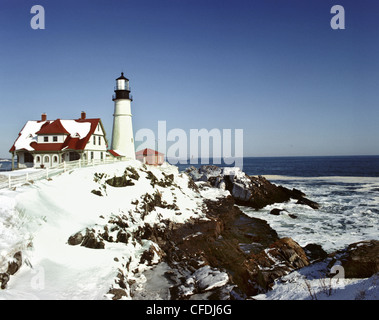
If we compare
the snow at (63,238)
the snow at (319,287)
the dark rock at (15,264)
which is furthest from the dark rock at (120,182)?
the snow at (319,287)

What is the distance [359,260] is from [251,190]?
27813mm

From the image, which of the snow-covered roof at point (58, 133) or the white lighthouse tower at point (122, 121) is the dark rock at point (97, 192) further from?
the white lighthouse tower at point (122, 121)

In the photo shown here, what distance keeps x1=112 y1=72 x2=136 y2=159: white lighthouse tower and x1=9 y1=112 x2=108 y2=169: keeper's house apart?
13.8ft

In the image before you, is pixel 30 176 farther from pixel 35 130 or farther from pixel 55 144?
pixel 35 130

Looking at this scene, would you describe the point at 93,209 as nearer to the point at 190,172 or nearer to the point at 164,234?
the point at 164,234

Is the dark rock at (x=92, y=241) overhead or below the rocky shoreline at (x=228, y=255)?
overhead

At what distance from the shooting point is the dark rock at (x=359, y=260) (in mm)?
10602

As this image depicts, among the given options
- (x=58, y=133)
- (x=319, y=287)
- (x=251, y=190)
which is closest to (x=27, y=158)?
(x=58, y=133)

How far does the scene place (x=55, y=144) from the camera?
30016mm

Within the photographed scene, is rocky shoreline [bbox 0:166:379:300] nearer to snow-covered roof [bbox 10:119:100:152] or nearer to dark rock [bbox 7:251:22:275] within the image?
dark rock [bbox 7:251:22:275]

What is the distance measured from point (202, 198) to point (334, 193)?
94.4ft

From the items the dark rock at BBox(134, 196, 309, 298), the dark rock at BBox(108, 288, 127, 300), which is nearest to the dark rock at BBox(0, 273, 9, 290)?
the dark rock at BBox(108, 288, 127, 300)

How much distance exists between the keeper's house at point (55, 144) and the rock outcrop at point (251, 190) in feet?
68.8
